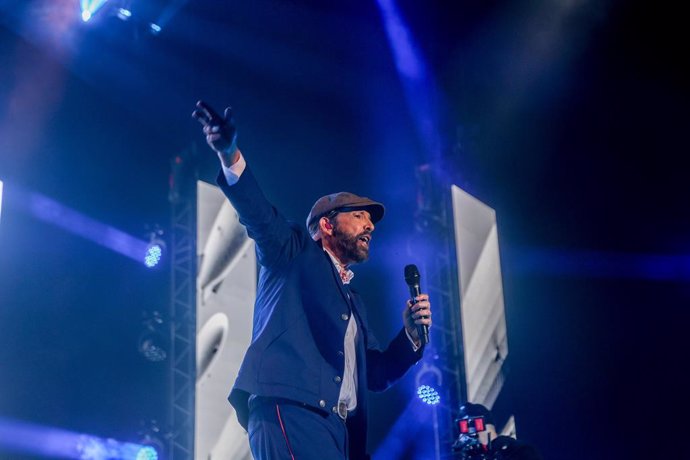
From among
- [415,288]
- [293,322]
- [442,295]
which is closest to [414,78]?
[442,295]

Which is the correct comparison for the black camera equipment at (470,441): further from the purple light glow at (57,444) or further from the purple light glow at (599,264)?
the purple light glow at (57,444)

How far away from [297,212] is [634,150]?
289 cm

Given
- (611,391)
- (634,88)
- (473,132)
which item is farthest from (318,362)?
(473,132)

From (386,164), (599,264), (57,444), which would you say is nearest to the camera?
(57,444)

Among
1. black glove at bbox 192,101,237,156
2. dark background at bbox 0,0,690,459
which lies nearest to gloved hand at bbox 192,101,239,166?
black glove at bbox 192,101,237,156

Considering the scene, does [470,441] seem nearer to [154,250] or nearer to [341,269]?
[341,269]

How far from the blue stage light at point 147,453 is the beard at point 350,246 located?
165 inches

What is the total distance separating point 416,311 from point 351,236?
350 millimetres

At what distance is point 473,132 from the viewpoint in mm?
7520

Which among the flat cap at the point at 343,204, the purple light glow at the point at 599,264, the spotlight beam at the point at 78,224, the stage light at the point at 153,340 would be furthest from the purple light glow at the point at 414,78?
the flat cap at the point at 343,204

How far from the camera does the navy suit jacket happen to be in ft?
8.29

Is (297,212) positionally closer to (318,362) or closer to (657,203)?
(657,203)

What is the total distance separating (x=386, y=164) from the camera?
7766 millimetres

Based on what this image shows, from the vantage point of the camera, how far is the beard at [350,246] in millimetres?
2957
